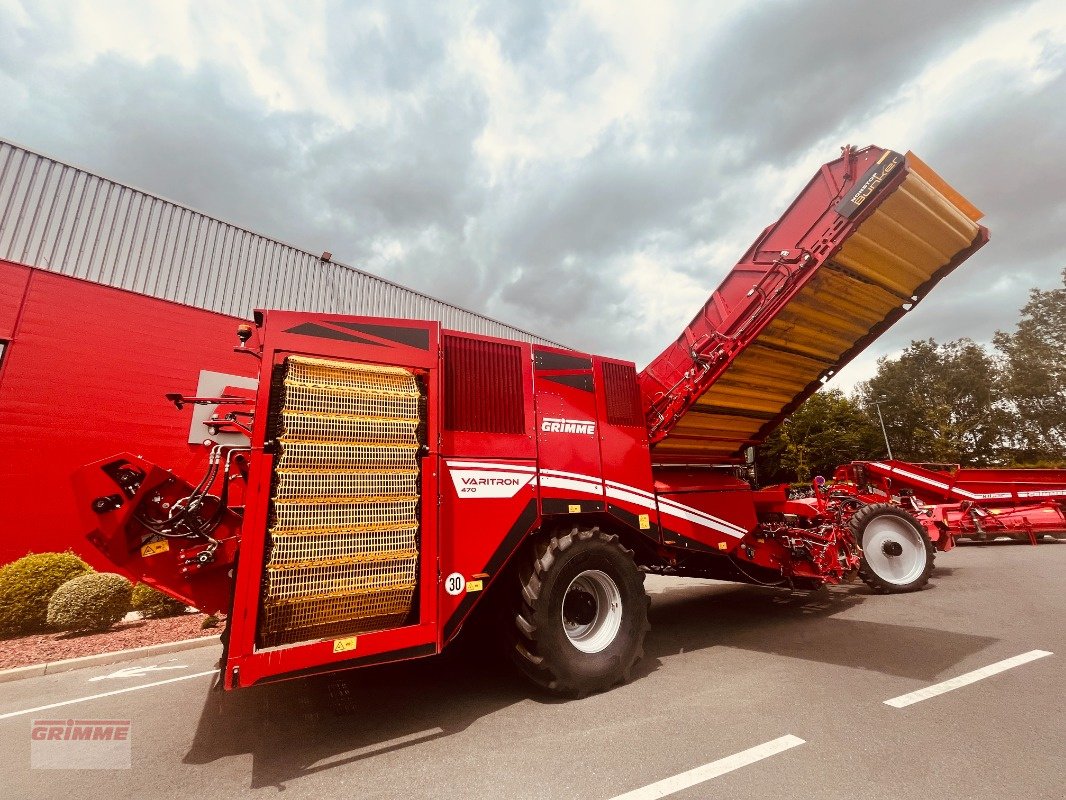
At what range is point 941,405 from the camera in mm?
41406

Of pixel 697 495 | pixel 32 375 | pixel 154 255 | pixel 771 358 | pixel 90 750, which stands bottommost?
pixel 90 750

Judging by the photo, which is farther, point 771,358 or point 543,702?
point 771,358

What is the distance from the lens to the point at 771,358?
18.4 ft

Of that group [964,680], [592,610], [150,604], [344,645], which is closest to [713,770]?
[592,610]

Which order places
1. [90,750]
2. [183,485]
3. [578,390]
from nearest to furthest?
1. [90,750]
2. [183,485]
3. [578,390]

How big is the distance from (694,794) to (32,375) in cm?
1213

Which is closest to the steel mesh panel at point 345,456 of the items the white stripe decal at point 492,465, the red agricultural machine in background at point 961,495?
→ the white stripe decal at point 492,465

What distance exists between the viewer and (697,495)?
18.1 feet

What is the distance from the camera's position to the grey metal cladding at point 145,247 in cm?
935

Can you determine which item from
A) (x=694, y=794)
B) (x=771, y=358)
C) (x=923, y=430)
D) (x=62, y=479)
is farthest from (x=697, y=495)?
(x=923, y=430)

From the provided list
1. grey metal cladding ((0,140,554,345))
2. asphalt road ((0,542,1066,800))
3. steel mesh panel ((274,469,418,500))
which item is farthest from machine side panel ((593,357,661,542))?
grey metal cladding ((0,140,554,345))

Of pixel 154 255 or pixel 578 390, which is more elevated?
pixel 154 255

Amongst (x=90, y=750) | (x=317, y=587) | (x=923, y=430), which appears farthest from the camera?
(x=923, y=430)

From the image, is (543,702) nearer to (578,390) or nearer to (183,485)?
(578,390)
